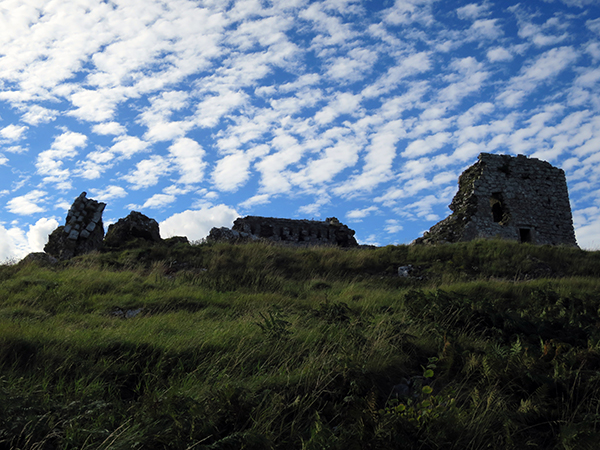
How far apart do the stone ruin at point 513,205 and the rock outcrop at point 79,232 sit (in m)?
14.7

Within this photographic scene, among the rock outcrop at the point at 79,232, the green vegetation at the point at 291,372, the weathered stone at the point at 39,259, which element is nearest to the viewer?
the green vegetation at the point at 291,372

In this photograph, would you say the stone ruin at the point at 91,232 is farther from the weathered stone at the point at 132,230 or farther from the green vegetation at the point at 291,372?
the green vegetation at the point at 291,372

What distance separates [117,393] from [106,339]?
1122 mm

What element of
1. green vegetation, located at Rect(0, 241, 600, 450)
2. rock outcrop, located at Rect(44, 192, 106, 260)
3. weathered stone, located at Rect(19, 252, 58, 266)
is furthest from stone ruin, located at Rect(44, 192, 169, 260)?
green vegetation, located at Rect(0, 241, 600, 450)

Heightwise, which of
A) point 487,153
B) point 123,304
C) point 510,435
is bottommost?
point 510,435

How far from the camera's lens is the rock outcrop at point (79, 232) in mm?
15180

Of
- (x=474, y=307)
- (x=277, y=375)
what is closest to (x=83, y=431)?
(x=277, y=375)

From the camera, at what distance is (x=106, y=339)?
461cm

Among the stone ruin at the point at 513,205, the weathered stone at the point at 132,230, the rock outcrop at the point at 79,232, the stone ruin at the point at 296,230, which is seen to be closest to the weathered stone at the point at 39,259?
the rock outcrop at the point at 79,232

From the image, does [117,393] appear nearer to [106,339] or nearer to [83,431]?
[83,431]

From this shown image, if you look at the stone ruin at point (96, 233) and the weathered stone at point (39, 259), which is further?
the stone ruin at point (96, 233)

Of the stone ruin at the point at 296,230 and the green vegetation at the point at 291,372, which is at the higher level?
the stone ruin at the point at 296,230

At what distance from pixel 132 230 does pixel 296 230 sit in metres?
10.2

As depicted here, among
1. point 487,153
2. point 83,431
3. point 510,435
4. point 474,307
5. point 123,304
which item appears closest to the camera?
point 83,431
